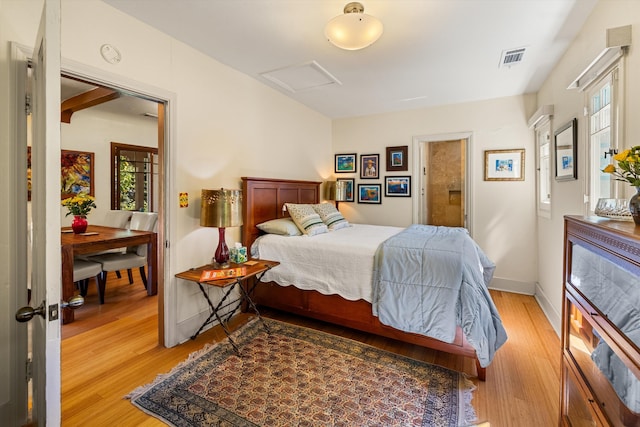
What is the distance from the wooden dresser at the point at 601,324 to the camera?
3.12 feet

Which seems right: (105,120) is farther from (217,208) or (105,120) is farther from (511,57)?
(511,57)

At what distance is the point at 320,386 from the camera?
1.99 meters

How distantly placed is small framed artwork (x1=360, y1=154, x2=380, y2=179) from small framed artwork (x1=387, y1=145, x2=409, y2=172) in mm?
194

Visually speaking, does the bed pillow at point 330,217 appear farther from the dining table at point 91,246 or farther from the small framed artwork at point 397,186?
the dining table at point 91,246

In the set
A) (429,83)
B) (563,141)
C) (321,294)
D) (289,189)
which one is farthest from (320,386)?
(429,83)

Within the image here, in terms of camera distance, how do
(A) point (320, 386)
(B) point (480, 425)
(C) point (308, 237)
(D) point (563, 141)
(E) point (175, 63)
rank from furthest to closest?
(C) point (308, 237) → (D) point (563, 141) → (E) point (175, 63) → (A) point (320, 386) → (B) point (480, 425)

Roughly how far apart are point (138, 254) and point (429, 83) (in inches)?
164

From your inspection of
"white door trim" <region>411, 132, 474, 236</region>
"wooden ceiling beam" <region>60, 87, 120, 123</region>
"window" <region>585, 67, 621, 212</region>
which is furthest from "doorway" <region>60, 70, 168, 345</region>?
"window" <region>585, 67, 621, 212</region>

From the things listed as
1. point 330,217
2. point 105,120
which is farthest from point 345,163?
point 105,120

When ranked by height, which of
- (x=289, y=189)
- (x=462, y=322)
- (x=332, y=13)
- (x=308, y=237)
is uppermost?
(x=332, y=13)

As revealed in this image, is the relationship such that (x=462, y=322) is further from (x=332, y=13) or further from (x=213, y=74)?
(x=213, y=74)

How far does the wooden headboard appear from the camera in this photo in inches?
124

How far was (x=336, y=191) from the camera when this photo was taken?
482cm

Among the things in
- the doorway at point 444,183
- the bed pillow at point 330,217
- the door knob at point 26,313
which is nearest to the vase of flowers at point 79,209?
the bed pillow at point 330,217
